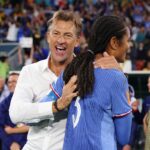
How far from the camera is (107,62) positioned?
337cm

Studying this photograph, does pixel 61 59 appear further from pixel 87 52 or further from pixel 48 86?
pixel 87 52

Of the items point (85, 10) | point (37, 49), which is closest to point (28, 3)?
point (85, 10)

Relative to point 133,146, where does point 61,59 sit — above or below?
above

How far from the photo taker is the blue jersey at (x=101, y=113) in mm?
3316

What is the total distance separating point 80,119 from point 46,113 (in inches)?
12.1

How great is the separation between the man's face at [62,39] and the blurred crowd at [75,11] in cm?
1037

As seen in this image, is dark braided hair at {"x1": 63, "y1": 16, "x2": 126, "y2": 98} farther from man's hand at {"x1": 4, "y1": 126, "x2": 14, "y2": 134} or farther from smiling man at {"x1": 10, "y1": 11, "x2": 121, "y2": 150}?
man's hand at {"x1": 4, "y1": 126, "x2": 14, "y2": 134}

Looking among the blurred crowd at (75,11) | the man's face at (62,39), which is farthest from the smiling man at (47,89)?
the blurred crowd at (75,11)

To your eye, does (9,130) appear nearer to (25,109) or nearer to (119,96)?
(25,109)

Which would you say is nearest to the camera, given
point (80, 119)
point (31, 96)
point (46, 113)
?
point (80, 119)

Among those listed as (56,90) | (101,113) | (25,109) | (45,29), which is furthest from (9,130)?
(45,29)

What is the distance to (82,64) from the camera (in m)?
3.40

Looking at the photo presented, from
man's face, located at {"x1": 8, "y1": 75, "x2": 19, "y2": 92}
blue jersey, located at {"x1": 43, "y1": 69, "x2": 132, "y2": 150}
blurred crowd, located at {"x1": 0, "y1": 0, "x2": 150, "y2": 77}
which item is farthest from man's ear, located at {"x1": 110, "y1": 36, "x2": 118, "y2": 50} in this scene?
blurred crowd, located at {"x1": 0, "y1": 0, "x2": 150, "y2": 77}

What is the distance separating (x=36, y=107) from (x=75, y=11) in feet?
66.4
